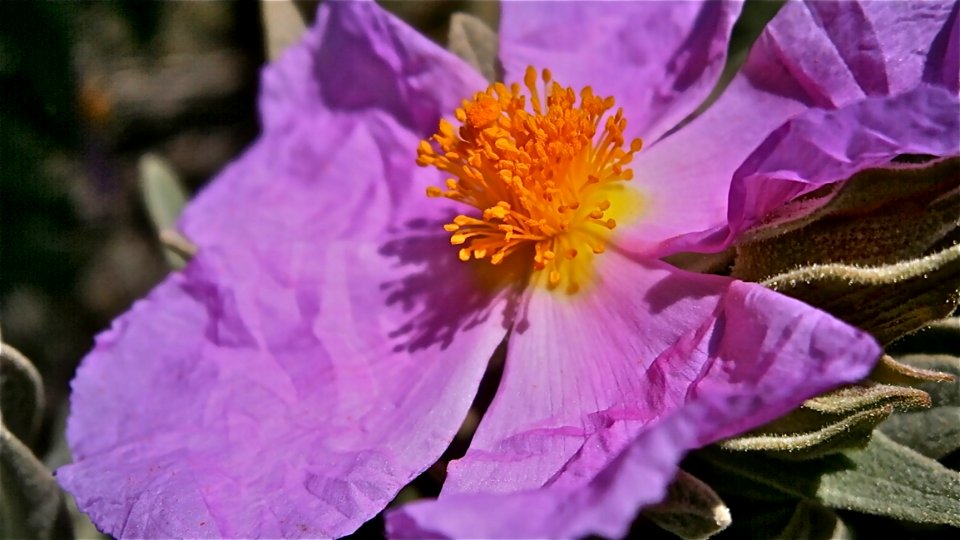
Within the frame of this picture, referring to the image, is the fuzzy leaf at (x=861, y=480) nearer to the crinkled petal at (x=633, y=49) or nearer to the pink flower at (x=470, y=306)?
the pink flower at (x=470, y=306)

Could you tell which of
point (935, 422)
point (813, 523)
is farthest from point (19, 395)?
point (935, 422)

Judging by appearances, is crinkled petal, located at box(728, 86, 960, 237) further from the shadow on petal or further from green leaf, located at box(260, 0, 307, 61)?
green leaf, located at box(260, 0, 307, 61)

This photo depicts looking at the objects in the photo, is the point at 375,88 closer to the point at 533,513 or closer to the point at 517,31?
the point at 517,31

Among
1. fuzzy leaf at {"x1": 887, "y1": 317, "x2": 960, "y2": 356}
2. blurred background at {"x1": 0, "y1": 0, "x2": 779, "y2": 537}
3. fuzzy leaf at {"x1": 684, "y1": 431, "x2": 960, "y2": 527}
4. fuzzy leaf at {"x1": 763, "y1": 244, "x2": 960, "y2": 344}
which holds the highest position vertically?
fuzzy leaf at {"x1": 763, "y1": 244, "x2": 960, "y2": 344}

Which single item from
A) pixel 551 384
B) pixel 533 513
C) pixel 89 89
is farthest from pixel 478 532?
pixel 89 89

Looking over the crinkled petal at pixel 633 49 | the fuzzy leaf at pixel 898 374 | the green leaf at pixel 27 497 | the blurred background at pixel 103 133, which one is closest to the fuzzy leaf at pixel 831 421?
the fuzzy leaf at pixel 898 374

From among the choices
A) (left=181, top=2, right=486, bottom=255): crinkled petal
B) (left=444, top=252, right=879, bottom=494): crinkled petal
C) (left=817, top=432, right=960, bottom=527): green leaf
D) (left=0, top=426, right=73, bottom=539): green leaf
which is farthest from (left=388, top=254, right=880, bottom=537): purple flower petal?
(left=0, top=426, right=73, bottom=539): green leaf
